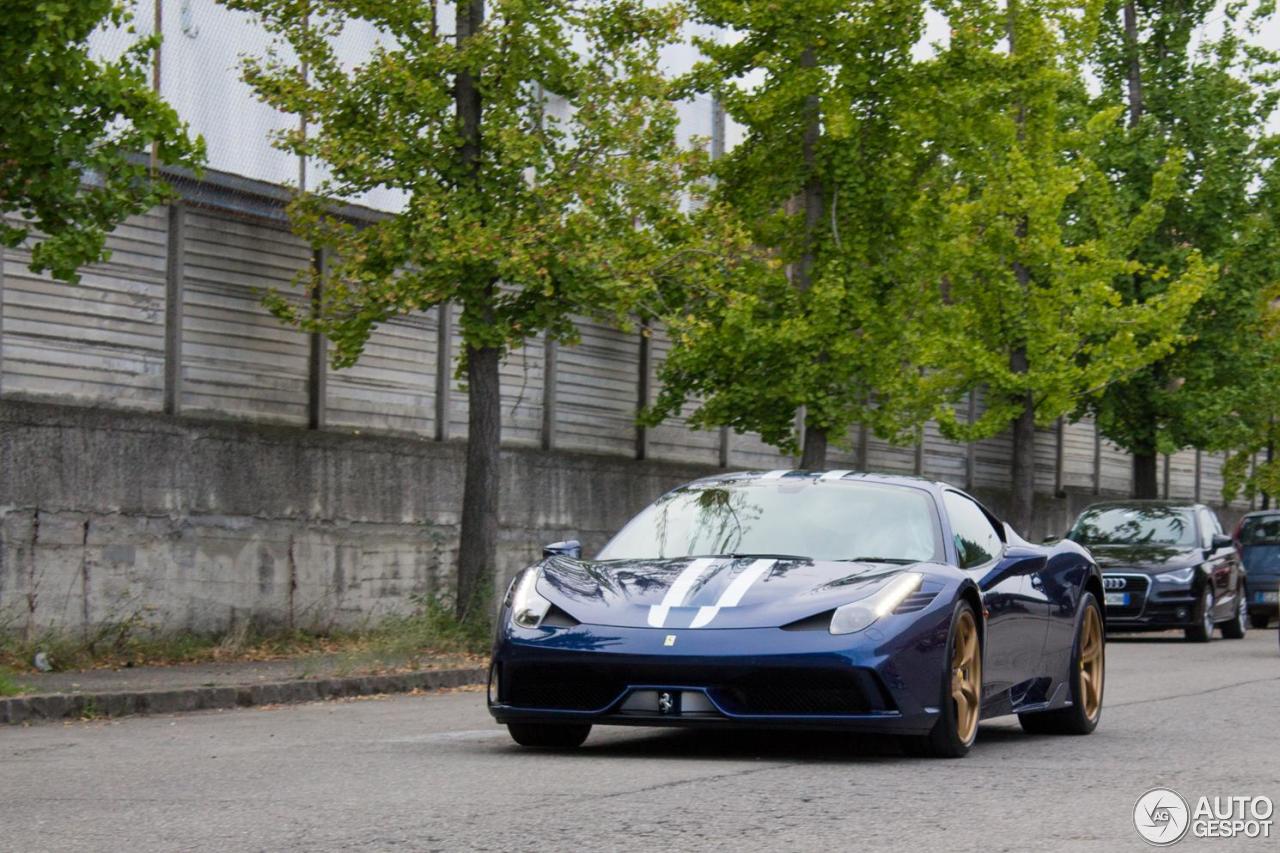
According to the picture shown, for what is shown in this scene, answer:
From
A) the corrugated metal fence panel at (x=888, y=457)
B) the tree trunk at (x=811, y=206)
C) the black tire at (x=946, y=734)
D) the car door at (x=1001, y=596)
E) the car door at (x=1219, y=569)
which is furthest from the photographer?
the corrugated metal fence panel at (x=888, y=457)

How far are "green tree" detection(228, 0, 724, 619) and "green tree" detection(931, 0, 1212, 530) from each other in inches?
321

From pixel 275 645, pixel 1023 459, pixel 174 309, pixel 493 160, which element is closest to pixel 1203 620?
pixel 1023 459

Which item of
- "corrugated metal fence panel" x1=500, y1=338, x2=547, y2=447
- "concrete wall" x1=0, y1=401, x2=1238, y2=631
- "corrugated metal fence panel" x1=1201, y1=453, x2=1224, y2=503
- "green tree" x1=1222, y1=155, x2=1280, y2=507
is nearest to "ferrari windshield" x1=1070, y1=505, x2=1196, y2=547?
"corrugated metal fence panel" x1=500, y1=338, x2=547, y2=447

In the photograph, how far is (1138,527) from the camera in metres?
26.2

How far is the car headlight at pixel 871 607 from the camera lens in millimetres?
8781

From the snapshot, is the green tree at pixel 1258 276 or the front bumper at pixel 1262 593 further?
the green tree at pixel 1258 276

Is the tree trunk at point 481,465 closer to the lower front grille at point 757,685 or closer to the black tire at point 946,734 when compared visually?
the black tire at point 946,734

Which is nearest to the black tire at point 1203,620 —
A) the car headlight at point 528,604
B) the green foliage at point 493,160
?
the green foliage at point 493,160

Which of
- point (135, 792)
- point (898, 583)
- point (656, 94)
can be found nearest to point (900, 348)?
point (656, 94)

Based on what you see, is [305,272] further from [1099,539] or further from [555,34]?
[1099,539]

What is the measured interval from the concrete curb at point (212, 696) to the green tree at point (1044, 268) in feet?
39.9

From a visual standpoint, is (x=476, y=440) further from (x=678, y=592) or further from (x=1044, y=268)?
(x=1044, y=268)

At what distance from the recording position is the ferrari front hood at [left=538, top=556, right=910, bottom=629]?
8.88 m

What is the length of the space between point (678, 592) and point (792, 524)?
1.14 metres
